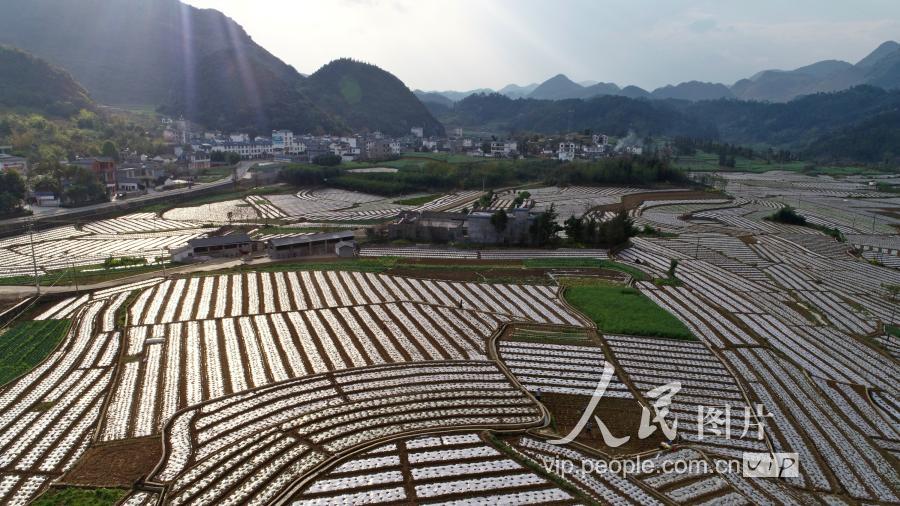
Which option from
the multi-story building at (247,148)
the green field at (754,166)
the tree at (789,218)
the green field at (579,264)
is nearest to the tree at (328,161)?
the multi-story building at (247,148)

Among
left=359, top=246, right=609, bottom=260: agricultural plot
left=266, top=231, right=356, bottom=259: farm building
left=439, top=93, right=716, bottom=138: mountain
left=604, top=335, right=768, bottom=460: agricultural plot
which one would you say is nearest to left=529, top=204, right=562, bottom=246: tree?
left=359, top=246, right=609, bottom=260: agricultural plot

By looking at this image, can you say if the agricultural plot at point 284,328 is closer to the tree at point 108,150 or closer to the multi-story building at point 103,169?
the multi-story building at point 103,169

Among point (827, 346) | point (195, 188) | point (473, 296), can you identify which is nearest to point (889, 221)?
point (827, 346)

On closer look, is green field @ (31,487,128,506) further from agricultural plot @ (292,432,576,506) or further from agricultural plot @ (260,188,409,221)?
agricultural plot @ (260,188,409,221)

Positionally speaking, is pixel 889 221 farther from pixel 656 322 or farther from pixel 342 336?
pixel 342 336

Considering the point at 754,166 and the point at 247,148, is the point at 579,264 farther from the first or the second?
the point at 754,166

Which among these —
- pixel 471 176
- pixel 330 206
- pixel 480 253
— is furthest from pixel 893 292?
pixel 471 176
